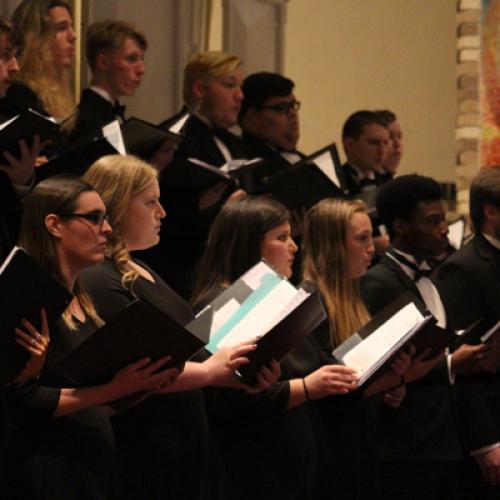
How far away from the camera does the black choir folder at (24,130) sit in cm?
406

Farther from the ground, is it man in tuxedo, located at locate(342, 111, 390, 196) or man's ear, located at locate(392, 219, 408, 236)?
man in tuxedo, located at locate(342, 111, 390, 196)

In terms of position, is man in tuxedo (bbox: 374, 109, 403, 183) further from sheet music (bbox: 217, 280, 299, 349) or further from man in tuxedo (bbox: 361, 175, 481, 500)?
sheet music (bbox: 217, 280, 299, 349)

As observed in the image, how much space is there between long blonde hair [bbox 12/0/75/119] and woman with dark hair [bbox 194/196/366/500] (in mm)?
1133

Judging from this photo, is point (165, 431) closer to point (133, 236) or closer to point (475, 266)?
point (133, 236)

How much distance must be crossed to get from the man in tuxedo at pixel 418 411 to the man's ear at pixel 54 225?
1.70 m

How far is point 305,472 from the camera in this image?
397cm

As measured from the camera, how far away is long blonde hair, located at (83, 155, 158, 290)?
372cm

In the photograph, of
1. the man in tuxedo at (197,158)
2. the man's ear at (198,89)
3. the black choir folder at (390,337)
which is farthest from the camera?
the man's ear at (198,89)

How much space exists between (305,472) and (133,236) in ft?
2.93

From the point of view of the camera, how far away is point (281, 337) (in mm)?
3654

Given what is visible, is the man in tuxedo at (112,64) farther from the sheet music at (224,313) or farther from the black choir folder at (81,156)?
the sheet music at (224,313)

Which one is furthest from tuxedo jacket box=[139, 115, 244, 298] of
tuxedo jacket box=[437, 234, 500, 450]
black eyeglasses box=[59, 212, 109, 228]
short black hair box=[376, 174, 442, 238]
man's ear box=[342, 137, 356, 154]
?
man's ear box=[342, 137, 356, 154]

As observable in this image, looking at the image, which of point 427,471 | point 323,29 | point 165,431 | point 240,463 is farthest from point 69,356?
point 323,29

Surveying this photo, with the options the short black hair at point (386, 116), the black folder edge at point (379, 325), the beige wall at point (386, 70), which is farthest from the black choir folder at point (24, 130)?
the beige wall at point (386, 70)
